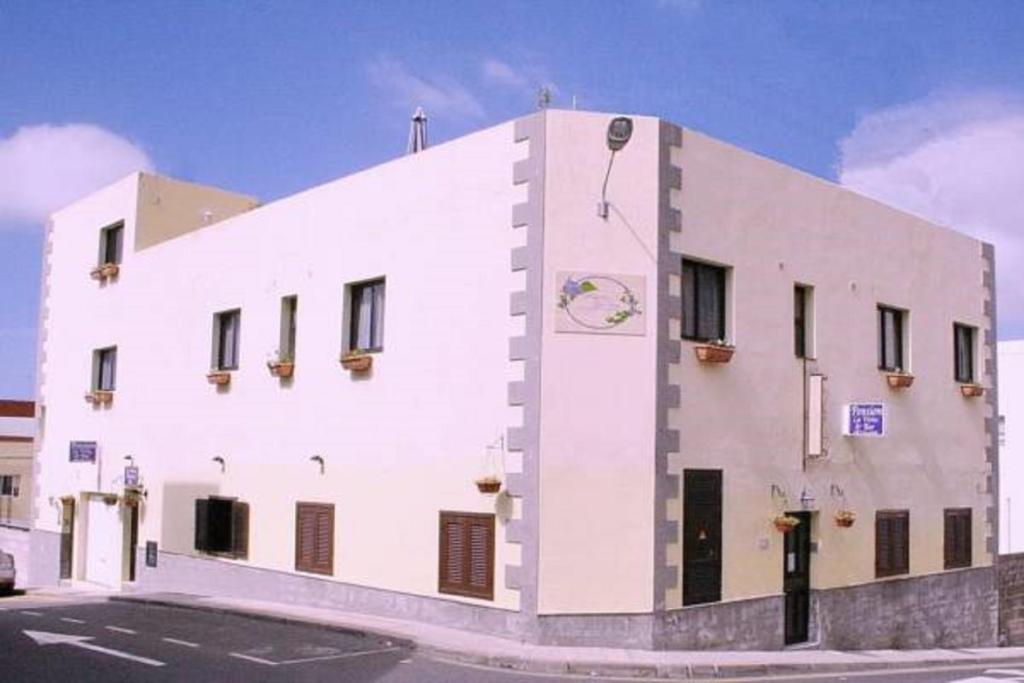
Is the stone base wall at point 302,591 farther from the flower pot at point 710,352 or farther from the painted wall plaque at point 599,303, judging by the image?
the flower pot at point 710,352

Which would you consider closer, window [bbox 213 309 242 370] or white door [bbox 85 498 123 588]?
window [bbox 213 309 242 370]

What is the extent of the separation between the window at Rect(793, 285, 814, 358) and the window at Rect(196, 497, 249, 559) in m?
9.75

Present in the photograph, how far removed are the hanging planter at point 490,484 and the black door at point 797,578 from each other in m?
4.72

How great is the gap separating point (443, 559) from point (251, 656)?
3.04 m

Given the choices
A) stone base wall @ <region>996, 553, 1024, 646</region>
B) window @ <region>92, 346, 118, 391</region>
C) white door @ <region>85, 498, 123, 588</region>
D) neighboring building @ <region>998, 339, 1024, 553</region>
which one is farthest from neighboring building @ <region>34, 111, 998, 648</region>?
neighboring building @ <region>998, 339, 1024, 553</region>

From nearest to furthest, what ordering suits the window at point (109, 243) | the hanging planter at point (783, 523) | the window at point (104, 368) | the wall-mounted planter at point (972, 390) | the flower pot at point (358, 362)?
1. the hanging planter at point (783, 523)
2. the flower pot at point (358, 362)
3. the wall-mounted planter at point (972, 390)
4. the window at point (104, 368)
5. the window at point (109, 243)

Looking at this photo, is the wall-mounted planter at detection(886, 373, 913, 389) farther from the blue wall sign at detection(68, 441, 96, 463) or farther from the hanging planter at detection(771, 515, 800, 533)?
the blue wall sign at detection(68, 441, 96, 463)

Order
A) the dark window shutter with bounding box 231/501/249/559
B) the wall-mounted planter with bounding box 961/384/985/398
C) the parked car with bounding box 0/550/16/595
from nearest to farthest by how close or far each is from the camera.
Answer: the dark window shutter with bounding box 231/501/249/559, the wall-mounted planter with bounding box 961/384/985/398, the parked car with bounding box 0/550/16/595

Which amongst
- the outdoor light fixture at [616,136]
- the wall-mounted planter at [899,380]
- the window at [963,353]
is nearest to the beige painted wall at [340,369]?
the outdoor light fixture at [616,136]

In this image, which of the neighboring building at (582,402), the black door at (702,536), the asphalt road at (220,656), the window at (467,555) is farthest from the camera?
the black door at (702,536)

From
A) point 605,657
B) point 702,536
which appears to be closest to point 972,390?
point 702,536

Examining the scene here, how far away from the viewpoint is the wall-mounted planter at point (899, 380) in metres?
18.8

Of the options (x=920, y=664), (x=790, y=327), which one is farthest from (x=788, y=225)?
(x=920, y=664)

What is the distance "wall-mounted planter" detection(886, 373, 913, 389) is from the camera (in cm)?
1878
